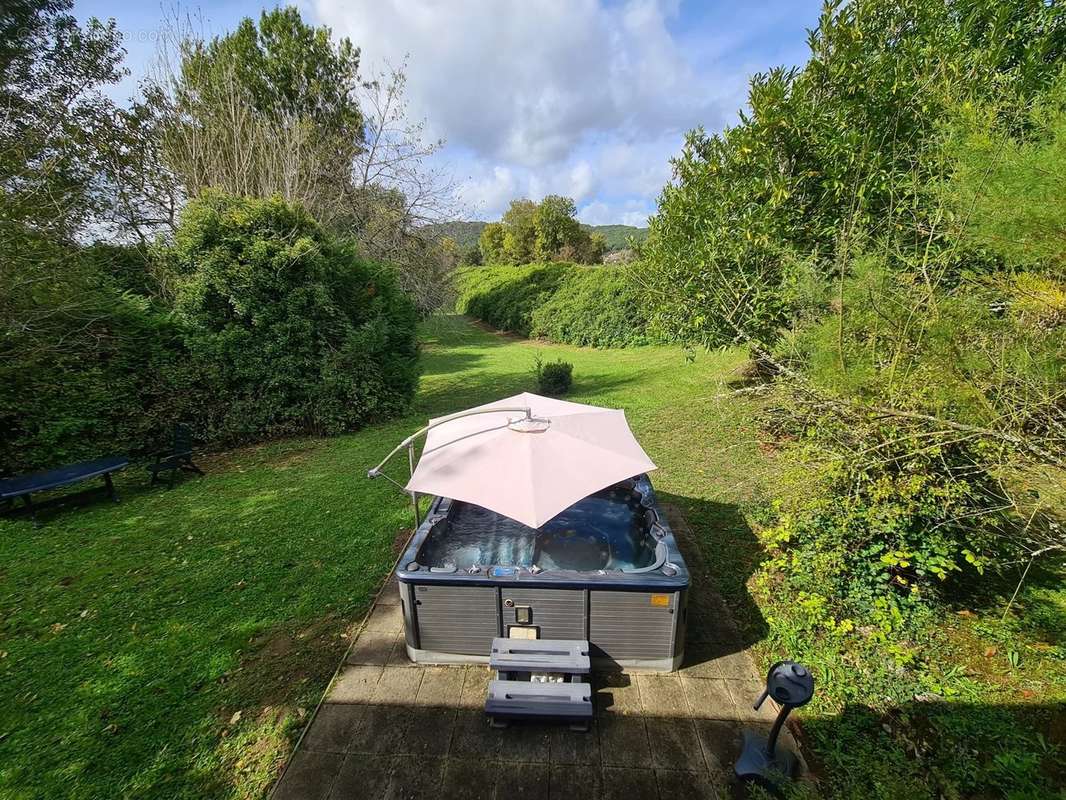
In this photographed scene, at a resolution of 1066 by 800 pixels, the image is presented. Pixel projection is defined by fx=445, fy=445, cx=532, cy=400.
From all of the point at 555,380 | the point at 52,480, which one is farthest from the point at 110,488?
the point at 555,380

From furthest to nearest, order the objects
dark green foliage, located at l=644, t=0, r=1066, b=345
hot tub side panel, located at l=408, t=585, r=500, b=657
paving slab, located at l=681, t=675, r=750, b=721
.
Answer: dark green foliage, located at l=644, t=0, r=1066, b=345
hot tub side panel, located at l=408, t=585, r=500, b=657
paving slab, located at l=681, t=675, r=750, b=721

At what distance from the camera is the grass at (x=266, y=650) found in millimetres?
2816

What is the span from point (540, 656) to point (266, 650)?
243 centimetres

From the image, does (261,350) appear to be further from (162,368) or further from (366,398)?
(366,398)

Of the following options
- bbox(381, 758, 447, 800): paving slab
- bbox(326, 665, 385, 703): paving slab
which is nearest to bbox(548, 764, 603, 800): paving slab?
bbox(381, 758, 447, 800): paving slab

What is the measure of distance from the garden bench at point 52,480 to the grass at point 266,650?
15.7 inches

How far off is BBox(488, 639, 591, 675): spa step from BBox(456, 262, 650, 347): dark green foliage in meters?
15.3

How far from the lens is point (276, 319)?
355 inches

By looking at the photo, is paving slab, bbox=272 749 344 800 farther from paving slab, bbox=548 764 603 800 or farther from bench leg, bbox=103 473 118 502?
bench leg, bbox=103 473 118 502

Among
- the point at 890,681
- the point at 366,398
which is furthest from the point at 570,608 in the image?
the point at 366,398

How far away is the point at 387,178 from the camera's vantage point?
1355cm

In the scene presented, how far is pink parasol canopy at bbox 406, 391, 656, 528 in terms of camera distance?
11.0 feet

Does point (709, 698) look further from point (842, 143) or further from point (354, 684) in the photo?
point (842, 143)

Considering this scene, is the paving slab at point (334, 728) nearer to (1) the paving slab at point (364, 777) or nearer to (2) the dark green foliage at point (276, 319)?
(1) the paving slab at point (364, 777)
